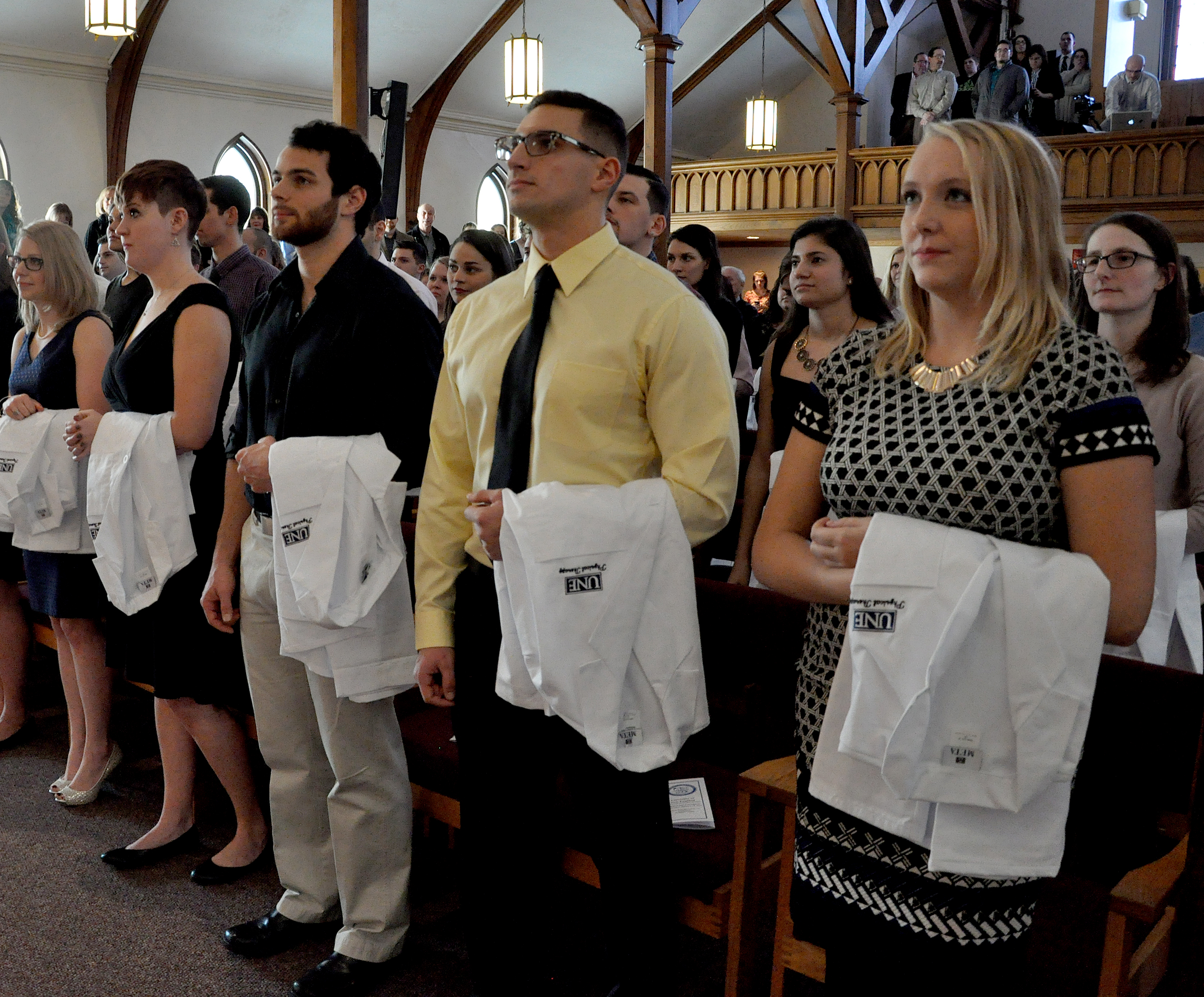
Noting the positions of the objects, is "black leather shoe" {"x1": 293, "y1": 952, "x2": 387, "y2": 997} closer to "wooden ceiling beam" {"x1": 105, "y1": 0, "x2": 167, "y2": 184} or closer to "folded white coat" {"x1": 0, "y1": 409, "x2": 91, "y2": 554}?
"folded white coat" {"x1": 0, "y1": 409, "x2": 91, "y2": 554}

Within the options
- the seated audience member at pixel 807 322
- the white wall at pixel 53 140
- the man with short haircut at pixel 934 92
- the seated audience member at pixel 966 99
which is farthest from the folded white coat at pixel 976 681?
the seated audience member at pixel 966 99

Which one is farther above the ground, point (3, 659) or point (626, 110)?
point (626, 110)

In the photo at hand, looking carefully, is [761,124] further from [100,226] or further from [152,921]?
[152,921]

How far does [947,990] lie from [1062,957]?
0.51 m

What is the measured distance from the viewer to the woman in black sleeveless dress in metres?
2.61

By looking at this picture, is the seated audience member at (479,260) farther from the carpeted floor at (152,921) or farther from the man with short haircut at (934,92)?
the man with short haircut at (934,92)

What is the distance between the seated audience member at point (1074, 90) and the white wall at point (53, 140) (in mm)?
10596

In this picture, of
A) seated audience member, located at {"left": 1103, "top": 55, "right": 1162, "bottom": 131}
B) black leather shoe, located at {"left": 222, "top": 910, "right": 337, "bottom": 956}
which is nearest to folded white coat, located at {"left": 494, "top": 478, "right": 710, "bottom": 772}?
black leather shoe, located at {"left": 222, "top": 910, "right": 337, "bottom": 956}

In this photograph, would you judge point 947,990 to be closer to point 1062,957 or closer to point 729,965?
point 1062,957

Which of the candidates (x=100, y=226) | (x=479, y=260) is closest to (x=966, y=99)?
(x=100, y=226)

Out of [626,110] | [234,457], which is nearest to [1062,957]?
[234,457]

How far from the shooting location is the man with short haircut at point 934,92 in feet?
41.5

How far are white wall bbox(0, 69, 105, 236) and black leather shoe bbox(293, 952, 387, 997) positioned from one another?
36.7ft

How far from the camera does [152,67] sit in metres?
12.3
